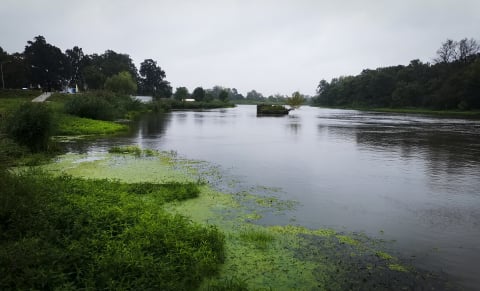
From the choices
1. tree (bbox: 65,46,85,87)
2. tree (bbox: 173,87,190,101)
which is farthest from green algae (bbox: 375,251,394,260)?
tree (bbox: 173,87,190,101)

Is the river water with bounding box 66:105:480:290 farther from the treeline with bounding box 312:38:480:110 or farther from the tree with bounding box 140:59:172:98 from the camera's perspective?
the tree with bounding box 140:59:172:98

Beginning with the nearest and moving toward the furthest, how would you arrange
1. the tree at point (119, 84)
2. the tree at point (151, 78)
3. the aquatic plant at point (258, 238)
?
1. the aquatic plant at point (258, 238)
2. the tree at point (119, 84)
3. the tree at point (151, 78)

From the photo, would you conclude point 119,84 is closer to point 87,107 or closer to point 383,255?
point 87,107

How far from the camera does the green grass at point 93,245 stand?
15.3 ft

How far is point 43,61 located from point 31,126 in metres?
76.1

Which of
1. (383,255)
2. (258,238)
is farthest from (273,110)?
(383,255)

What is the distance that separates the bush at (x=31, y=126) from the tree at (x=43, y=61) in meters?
73.7

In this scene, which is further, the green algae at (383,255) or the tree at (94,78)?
the tree at (94,78)

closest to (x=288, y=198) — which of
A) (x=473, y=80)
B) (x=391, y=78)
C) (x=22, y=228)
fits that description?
(x=22, y=228)

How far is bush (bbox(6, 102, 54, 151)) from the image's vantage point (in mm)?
15547

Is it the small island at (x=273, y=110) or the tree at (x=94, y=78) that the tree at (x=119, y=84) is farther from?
the small island at (x=273, y=110)

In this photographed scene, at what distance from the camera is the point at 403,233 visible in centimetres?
760

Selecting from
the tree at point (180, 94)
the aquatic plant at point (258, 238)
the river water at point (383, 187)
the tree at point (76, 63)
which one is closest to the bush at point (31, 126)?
the river water at point (383, 187)

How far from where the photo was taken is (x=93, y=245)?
18.2ft
